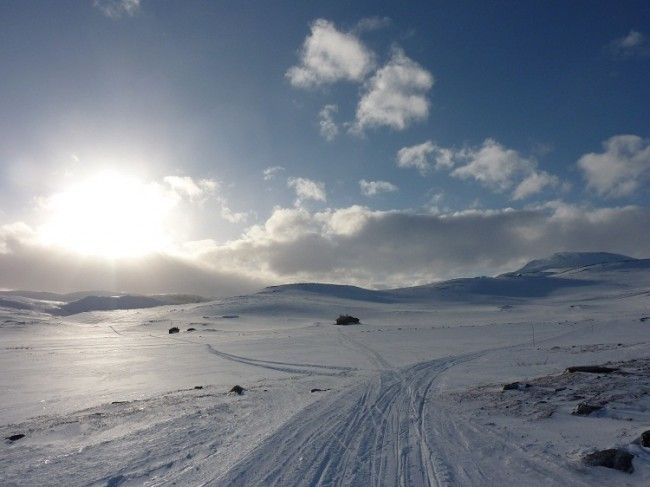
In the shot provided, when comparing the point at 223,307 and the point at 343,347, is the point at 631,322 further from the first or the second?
the point at 223,307

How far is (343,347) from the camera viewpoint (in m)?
34.2

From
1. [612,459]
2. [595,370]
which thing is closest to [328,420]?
[612,459]

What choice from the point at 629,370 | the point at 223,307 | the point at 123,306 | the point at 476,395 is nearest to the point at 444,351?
the point at 629,370

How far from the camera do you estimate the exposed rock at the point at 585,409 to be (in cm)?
1109

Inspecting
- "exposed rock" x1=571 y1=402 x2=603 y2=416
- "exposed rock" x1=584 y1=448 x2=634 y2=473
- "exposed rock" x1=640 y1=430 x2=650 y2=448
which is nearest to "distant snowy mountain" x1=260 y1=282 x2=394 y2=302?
"exposed rock" x1=571 y1=402 x2=603 y2=416

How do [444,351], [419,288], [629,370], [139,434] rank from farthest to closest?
[419,288]
[444,351]
[629,370]
[139,434]

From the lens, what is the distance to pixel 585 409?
36.6ft

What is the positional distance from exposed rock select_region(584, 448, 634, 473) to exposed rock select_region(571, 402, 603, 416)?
11.1 ft

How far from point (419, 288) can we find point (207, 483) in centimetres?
14055

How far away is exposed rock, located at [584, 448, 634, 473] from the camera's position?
7.60 meters

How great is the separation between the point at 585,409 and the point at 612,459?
3.74 m

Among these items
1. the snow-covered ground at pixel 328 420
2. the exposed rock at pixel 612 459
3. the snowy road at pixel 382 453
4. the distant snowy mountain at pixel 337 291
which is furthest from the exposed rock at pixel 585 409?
the distant snowy mountain at pixel 337 291

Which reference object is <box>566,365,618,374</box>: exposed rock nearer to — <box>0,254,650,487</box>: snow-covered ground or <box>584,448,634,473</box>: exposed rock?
<box>0,254,650,487</box>: snow-covered ground

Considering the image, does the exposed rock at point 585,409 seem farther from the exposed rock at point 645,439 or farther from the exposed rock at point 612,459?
the exposed rock at point 612,459
